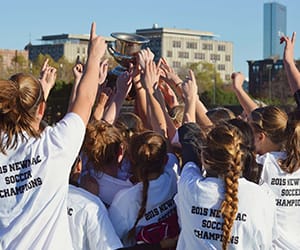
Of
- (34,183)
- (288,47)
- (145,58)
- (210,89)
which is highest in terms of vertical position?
(288,47)

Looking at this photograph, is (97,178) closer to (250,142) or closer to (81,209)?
(81,209)

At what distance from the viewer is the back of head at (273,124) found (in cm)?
592

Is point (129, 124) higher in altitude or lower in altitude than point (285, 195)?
higher

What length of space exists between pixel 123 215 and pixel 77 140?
105 cm

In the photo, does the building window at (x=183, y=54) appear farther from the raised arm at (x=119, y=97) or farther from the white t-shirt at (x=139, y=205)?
the white t-shirt at (x=139, y=205)

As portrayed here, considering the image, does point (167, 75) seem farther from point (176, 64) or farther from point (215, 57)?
point (215, 57)

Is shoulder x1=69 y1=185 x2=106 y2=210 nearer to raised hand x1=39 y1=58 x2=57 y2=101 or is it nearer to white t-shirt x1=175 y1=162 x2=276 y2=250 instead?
white t-shirt x1=175 y1=162 x2=276 y2=250

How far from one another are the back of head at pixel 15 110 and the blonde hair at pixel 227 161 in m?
1.12

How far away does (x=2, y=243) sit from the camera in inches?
185

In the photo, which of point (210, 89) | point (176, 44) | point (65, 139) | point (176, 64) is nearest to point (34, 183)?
point (65, 139)

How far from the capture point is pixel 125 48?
312 inches

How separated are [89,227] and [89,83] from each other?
103 centimetres

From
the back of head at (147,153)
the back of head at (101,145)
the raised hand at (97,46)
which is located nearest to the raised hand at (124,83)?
the back of head at (101,145)

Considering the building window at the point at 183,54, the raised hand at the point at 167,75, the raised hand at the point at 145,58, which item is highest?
the building window at the point at 183,54
